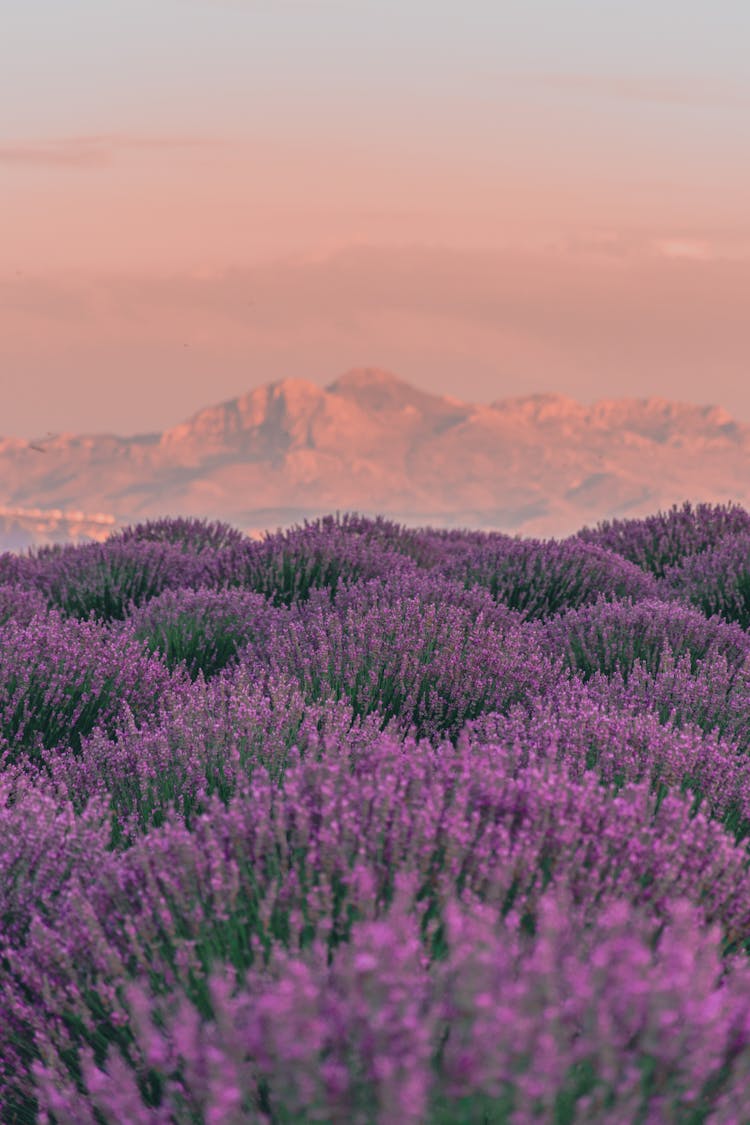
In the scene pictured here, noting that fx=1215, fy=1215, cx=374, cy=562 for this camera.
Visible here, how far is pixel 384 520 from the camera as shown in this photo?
10.2 m

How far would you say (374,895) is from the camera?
216cm

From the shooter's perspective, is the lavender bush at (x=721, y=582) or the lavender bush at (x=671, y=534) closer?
the lavender bush at (x=721, y=582)

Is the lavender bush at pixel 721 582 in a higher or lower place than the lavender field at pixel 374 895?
lower

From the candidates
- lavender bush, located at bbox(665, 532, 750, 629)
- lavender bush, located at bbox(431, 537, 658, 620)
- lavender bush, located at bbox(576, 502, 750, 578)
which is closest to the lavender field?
lavender bush, located at bbox(431, 537, 658, 620)

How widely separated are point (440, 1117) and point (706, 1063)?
14.9 inches

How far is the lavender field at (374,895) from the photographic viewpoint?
1637 millimetres

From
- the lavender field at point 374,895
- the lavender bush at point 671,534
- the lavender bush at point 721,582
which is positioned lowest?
the lavender bush at point 671,534

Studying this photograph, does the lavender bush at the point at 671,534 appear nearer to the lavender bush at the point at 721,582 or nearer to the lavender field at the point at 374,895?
the lavender bush at the point at 721,582

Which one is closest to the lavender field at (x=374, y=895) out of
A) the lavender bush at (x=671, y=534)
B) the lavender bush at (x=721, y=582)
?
the lavender bush at (x=721, y=582)

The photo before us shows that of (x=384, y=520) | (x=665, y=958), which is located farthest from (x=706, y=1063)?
(x=384, y=520)

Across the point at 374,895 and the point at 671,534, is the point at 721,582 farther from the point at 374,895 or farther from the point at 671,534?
the point at 374,895

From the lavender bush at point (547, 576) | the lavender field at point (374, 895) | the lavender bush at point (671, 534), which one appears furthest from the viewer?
the lavender bush at point (671, 534)

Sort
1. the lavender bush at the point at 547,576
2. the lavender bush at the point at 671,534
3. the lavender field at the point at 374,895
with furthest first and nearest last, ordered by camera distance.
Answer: the lavender bush at the point at 671,534, the lavender bush at the point at 547,576, the lavender field at the point at 374,895

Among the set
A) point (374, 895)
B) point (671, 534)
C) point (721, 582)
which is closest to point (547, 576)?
point (721, 582)
